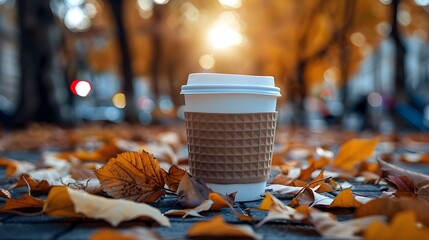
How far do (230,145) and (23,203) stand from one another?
0.83 m

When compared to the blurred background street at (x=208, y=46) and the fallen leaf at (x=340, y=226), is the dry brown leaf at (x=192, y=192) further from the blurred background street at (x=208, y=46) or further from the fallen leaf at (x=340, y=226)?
the blurred background street at (x=208, y=46)

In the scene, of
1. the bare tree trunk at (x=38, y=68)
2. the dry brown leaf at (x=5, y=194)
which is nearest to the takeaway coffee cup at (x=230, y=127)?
the dry brown leaf at (x=5, y=194)

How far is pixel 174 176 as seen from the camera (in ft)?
6.32

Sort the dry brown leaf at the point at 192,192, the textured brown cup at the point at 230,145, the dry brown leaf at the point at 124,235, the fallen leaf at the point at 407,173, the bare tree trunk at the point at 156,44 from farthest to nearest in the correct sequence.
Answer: the bare tree trunk at the point at 156,44 → the fallen leaf at the point at 407,173 → the textured brown cup at the point at 230,145 → the dry brown leaf at the point at 192,192 → the dry brown leaf at the point at 124,235

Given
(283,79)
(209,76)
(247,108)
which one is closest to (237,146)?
(247,108)

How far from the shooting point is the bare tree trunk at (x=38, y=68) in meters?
9.40

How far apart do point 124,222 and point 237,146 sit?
Result: 645 millimetres

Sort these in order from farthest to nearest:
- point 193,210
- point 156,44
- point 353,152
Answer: point 156,44 < point 353,152 < point 193,210

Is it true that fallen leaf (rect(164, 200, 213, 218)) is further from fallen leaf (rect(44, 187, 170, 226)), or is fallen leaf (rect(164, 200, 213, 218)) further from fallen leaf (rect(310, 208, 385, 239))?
fallen leaf (rect(310, 208, 385, 239))

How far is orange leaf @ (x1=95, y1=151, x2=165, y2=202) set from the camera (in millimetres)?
1723

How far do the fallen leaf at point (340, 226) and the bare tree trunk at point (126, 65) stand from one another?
1208 cm

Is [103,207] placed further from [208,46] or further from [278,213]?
[208,46]

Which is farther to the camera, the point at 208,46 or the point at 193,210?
the point at 208,46

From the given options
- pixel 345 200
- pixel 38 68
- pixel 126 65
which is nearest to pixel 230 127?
pixel 345 200
